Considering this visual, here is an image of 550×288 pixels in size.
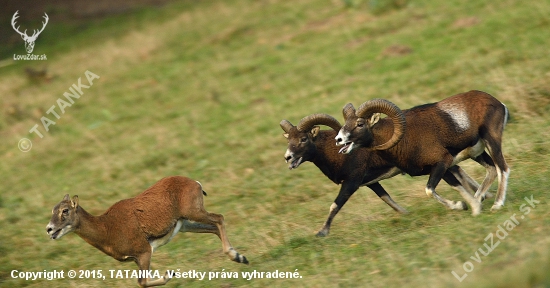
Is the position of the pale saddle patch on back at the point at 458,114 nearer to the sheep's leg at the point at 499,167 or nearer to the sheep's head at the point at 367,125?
the sheep's leg at the point at 499,167

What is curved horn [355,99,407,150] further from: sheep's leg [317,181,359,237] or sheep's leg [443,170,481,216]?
sheep's leg [443,170,481,216]

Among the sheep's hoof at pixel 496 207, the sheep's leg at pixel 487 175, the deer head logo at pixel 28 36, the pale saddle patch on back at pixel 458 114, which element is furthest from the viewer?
the deer head logo at pixel 28 36

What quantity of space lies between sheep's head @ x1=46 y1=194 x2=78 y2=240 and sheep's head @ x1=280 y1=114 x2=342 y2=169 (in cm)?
378

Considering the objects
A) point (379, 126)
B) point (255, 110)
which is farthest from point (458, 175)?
point (255, 110)

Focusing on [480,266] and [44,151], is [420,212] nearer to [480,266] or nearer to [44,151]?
[480,266]

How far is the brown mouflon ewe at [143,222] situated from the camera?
11734 mm

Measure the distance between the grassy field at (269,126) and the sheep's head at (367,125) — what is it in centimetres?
151

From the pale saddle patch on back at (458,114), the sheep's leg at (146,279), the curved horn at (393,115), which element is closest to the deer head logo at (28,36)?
the sheep's leg at (146,279)

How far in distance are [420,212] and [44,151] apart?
48.6 ft

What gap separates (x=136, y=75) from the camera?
3070 cm

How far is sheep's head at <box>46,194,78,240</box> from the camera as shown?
11.6m

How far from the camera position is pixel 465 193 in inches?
499

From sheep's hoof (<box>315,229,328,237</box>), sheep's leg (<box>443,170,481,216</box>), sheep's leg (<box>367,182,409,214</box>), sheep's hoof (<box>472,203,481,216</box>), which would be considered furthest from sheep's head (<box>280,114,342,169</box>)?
sheep's hoof (<box>472,203,481,216</box>)

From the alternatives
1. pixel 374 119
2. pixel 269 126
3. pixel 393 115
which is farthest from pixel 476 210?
pixel 269 126
